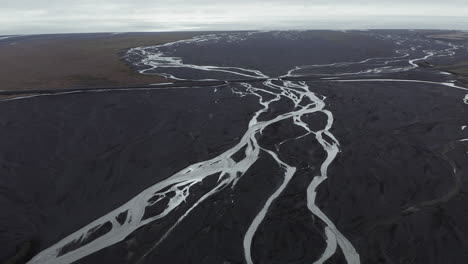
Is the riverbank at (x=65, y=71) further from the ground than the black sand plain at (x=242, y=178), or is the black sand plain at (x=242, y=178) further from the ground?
the riverbank at (x=65, y=71)

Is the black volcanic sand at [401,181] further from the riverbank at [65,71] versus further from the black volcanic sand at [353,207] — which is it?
the riverbank at [65,71]

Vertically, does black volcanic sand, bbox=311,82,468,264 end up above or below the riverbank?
below

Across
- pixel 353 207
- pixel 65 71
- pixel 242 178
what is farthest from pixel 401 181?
pixel 65 71

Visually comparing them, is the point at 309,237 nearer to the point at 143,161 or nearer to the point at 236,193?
the point at 236,193

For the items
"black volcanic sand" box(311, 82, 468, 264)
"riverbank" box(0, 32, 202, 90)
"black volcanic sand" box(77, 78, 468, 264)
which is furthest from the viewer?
"riverbank" box(0, 32, 202, 90)

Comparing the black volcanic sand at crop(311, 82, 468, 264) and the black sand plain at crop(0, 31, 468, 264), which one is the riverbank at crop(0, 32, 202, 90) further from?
the black volcanic sand at crop(311, 82, 468, 264)

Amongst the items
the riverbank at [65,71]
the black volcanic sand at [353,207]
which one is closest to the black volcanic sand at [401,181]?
the black volcanic sand at [353,207]

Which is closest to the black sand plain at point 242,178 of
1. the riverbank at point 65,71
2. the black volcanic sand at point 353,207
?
the black volcanic sand at point 353,207

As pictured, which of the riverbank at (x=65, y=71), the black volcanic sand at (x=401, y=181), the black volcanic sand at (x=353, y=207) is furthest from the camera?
the riverbank at (x=65, y=71)

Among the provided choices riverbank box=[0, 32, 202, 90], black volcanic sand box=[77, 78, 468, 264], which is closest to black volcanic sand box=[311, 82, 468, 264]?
black volcanic sand box=[77, 78, 468, 264]

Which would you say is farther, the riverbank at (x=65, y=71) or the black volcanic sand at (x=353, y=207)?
the riverbank at (x=65, y=71)

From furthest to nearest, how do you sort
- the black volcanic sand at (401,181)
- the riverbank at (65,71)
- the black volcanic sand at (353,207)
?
the riverbank at (65,71) < the black volcanic sand at (401,181) < the black volcanic sand at (353,207)
